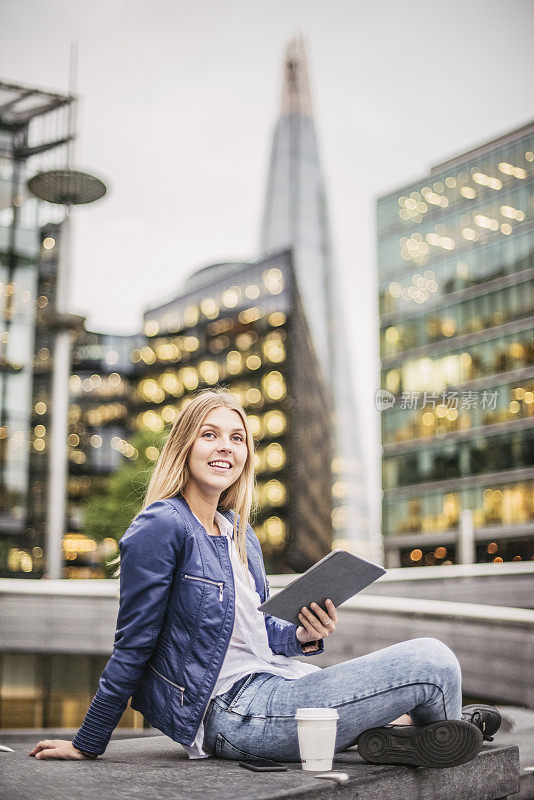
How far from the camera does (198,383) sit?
72.2 meters

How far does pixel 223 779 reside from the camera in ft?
8.54

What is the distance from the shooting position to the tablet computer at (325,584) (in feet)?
8.82

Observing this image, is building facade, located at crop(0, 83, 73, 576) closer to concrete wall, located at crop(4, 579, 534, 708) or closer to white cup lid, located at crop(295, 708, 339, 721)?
concrete wall, located at crop(4, 579, 534, 708)

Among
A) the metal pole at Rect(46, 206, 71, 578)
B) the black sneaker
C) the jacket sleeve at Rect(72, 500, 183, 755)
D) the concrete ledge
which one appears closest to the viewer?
the concrete ledge

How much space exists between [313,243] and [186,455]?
161 metres

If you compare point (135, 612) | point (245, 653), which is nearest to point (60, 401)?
point (245, 653)

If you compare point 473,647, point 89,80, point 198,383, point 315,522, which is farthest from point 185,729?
point 315,522

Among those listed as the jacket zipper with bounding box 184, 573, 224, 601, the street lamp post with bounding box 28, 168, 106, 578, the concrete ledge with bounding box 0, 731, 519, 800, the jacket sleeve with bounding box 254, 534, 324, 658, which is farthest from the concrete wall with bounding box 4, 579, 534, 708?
the street lamp post with bounding box 28, 168, 106, 578

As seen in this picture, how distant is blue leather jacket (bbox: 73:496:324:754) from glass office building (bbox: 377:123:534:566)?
35839 mm

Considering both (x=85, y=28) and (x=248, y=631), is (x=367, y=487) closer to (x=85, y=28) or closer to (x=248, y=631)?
(x=85, y=28)

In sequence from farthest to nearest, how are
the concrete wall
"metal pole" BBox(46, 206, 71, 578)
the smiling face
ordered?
"metal pole" BBox(46, 206, 71, 578) < the concrete wall < the smiling face

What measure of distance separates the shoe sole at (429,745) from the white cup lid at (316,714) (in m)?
0.23

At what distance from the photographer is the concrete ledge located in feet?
7.87

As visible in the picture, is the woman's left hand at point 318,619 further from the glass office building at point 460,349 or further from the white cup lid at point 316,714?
the glass office building at point 460,349
